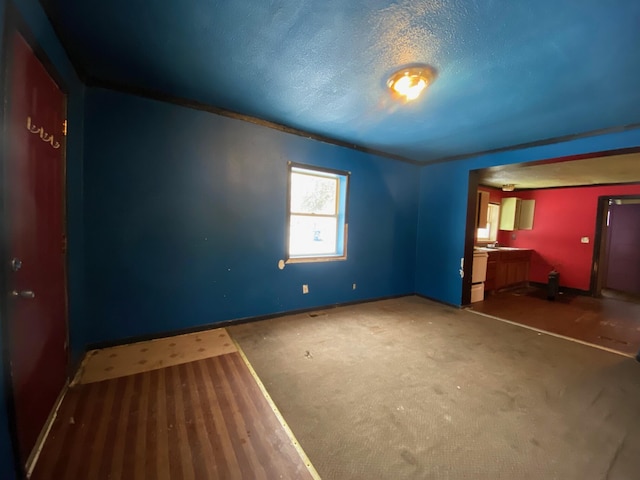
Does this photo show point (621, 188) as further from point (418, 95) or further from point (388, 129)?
point (418, 95)

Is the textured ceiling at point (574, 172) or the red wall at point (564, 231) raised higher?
the textured ceiling at point (574, 172)

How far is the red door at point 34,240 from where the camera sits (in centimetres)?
121

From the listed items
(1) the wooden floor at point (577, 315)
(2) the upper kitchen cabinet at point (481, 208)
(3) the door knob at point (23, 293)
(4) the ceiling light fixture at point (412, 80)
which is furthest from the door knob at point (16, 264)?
(2) the upper kitchen cabinet at point (481, 208)

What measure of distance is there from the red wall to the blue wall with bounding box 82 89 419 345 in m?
5.17

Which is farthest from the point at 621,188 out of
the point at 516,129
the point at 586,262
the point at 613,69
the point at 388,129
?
the point at 388,129

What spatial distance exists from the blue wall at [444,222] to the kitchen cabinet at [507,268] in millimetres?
1292

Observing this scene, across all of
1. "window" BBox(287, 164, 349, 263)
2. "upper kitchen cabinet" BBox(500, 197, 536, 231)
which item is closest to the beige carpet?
"window" BBox(287, 164, 349, 263)

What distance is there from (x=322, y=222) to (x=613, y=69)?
3041 mm

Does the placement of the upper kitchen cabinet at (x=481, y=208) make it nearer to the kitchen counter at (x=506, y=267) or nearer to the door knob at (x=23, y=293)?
the kitchen counter at (x=506, y=267)

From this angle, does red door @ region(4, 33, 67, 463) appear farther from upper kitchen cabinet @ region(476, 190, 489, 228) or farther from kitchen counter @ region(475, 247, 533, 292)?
upper kitchen cabinet @ region(476, 190, 489, 228)

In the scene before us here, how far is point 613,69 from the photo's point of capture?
1794 mm

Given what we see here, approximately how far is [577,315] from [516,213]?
9.24 feet

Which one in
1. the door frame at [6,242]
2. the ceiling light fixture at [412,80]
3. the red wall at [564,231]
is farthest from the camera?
the red wall at [564,231]

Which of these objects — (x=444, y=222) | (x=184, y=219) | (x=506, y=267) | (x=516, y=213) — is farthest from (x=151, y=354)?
(x=516, y=213)
